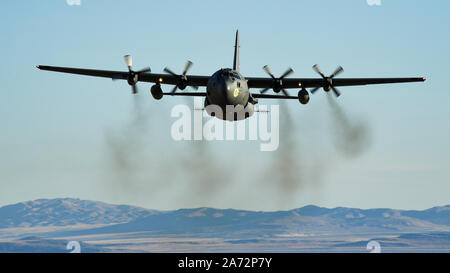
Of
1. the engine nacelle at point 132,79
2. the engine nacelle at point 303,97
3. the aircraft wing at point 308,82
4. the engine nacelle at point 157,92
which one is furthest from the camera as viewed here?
the aircraft wing at point 308,82

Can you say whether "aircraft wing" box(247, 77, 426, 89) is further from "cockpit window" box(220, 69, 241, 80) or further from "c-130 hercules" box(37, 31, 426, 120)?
"cockpit window" box(220, 69, 241, 80)

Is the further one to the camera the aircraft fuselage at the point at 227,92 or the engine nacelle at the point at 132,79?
the engine nacelle at the point at 132,79

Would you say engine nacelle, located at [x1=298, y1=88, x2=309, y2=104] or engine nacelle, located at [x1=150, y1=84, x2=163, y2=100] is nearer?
engine nacelle, located at [x1=150, y1=84, x2=163, y2=100]

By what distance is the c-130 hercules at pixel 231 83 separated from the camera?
165 ft

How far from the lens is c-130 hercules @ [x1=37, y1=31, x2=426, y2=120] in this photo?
165 ft

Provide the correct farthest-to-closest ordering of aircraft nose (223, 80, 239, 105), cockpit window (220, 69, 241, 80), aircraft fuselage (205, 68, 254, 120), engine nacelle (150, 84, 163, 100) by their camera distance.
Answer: engine nacelle (150, 84, 163, 100) → cockpit window (220, 69, 241, 80) → aircraft fuselage (205, 68, 254, 120) → aircraft nose (223, 80, 239, 105)

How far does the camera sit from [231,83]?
4978cm

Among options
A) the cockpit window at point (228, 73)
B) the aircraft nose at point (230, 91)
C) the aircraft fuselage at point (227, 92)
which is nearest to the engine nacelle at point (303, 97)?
the aircraft fuselage at point (227, 92)

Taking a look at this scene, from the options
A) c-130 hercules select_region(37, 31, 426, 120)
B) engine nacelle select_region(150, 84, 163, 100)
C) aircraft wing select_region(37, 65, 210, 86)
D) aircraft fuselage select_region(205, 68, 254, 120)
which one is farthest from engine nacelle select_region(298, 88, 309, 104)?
engine nacelle select_region(150, 84, 163, 100)

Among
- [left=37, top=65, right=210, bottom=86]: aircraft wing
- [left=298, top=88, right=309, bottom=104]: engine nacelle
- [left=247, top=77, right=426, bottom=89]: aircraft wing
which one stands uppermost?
[left=37, top=65, right=210, bottom=86]: aircraft wing

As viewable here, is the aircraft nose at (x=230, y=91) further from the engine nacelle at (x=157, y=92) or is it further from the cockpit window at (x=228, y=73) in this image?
the engine nacelle at (x=157, y=92)

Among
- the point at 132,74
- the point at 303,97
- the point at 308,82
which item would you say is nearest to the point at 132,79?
the point at 132,74

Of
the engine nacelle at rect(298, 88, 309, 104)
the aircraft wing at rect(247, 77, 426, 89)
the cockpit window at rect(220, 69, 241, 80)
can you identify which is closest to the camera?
the cockpit window at rect(220, 69, 241, 80)
